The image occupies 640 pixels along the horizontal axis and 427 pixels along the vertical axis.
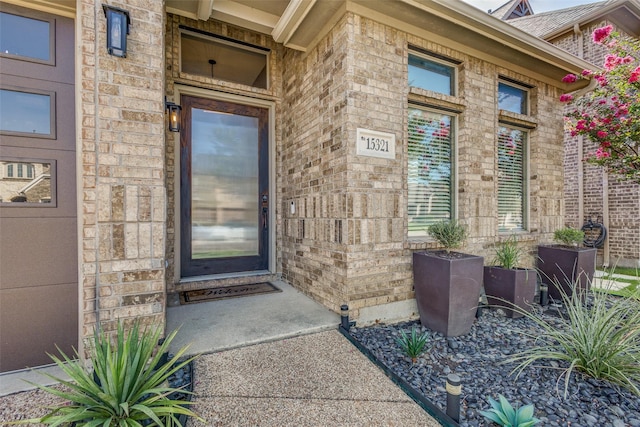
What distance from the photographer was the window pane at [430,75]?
3.40m

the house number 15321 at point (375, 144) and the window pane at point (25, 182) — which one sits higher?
the house number 15321 at point (375, 144)

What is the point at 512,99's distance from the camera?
4.30 m

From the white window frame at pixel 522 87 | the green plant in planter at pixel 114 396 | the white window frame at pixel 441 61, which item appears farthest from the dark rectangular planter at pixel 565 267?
the green plant in planter at pixel 114 396

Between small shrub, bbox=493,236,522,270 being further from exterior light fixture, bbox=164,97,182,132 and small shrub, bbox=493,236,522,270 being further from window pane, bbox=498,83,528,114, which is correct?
exterior light fixture, bbox=164,97,182,132

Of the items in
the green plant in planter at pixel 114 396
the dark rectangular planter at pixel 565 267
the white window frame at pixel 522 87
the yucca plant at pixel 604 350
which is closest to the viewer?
the green plant in planter at pixel 114 396

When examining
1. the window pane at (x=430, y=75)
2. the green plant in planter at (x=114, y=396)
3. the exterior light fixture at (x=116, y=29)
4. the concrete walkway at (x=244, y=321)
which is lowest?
the concrete walkway at (x=244, y=321)

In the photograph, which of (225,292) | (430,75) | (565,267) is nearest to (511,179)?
(565,267)

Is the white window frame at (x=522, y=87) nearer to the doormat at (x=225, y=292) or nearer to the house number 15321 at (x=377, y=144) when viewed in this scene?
the house number 15321 at (x=377, y=144)

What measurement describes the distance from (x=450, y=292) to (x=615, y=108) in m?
4.03

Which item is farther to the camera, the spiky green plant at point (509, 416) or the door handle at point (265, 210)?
the door handle at point (265, 210)

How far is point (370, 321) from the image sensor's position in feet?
9.69

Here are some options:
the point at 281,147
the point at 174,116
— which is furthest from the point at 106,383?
the point at 281,147

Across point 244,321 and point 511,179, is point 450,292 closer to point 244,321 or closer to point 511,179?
point 244,321

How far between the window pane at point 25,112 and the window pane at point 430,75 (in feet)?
11.3
